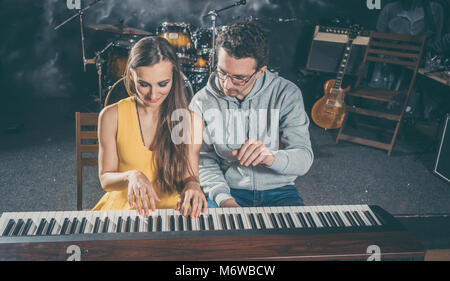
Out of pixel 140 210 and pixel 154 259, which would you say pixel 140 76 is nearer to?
pixel 140 210

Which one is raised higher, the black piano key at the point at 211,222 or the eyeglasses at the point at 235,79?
the eyeglasses at the point at 235,79

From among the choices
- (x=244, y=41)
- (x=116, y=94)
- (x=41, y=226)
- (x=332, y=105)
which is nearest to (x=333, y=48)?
(x=332, y=105)

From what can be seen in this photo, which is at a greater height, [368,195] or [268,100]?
[268,100]

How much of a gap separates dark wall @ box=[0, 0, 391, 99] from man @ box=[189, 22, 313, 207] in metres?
3.89

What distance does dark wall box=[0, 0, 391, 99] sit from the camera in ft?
16.8

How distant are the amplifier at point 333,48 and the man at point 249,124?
363 centimetres

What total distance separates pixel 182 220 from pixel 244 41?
87 centimetres

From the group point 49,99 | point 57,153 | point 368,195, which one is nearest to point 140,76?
point 368,195

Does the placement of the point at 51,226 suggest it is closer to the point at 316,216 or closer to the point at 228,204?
the point at 228,204

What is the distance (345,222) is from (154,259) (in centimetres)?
67

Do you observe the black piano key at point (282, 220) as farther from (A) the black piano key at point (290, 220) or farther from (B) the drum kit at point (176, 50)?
(B) the drum kit at point (176, 50)

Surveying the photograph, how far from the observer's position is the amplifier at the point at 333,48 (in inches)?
197

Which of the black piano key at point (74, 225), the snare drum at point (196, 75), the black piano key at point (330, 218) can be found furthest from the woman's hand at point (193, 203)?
the snare drum at point (196, 75)

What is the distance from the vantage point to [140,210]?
1.16 metres
